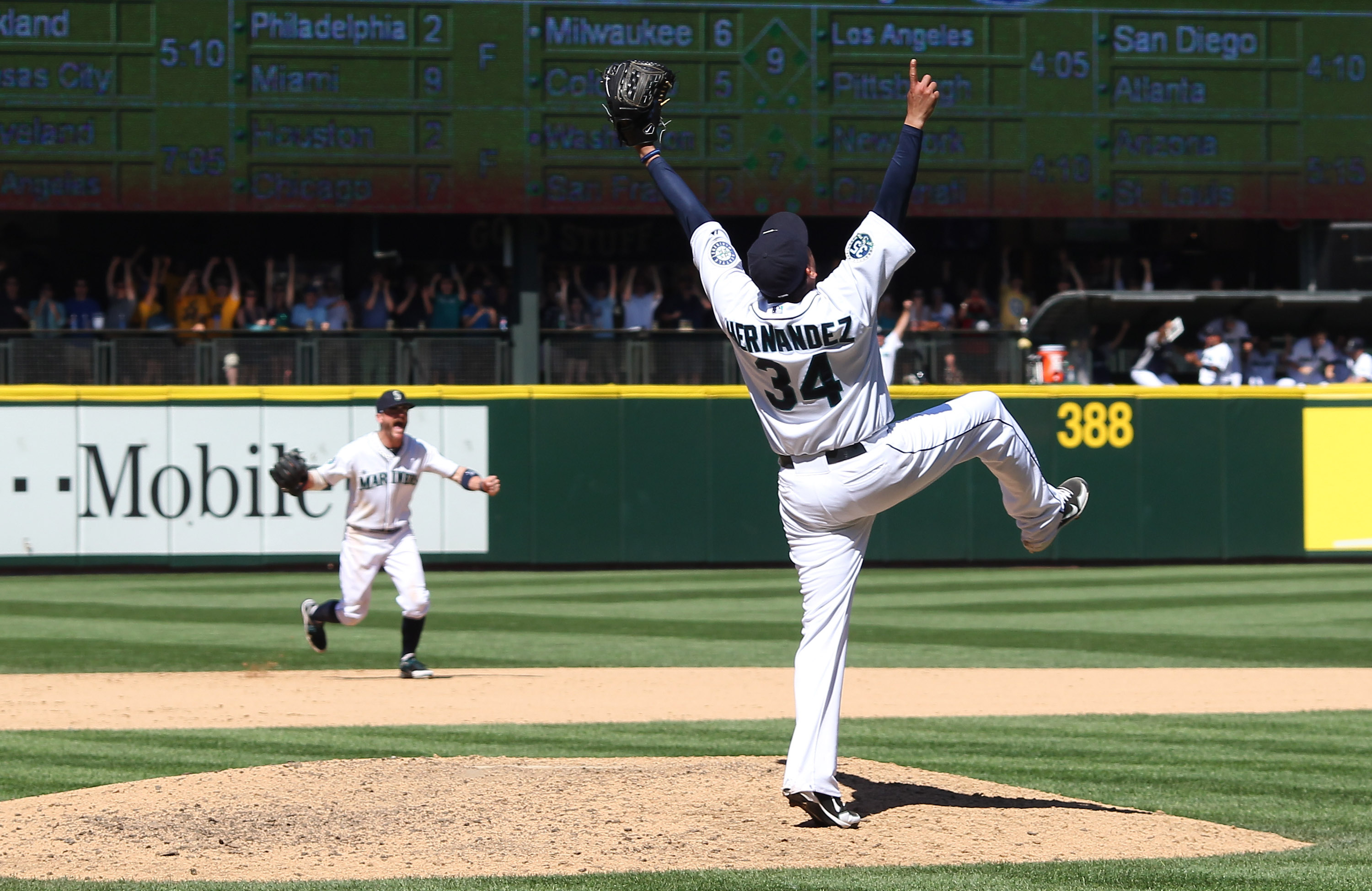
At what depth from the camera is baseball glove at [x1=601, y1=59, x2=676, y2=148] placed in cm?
553

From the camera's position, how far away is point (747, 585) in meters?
16.7

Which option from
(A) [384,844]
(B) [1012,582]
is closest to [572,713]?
(A) [384,844]

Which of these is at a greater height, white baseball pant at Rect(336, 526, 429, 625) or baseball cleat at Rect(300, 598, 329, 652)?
white baseball pant at Rect(336, 526, 429, 625)

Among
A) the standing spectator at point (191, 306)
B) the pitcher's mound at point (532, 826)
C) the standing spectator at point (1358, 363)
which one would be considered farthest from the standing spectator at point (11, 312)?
the standing spectator at point (1358, 363)

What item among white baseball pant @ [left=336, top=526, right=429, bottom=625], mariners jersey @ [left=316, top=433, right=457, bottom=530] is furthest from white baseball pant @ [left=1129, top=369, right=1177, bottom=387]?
white baseball pant @ [left=336, top=526, right=429, bottom=625]

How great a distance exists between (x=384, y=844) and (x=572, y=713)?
3.68m

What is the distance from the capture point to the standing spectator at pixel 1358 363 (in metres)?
19.8

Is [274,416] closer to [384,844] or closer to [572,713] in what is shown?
[572,713]

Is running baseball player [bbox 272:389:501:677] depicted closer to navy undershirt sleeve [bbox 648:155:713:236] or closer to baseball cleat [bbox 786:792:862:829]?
navy undershirt sleeve [bbox 648:155:713:236]

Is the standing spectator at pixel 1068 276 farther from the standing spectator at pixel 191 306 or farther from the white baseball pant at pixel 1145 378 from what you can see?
the standing spectator at pixel 191 306

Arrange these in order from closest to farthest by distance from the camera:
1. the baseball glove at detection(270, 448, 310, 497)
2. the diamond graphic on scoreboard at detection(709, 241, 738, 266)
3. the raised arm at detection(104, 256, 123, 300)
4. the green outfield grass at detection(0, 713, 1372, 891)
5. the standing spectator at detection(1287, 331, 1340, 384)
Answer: the green outfield grass at detection(0, 713, 1372, 891) → the diamond graphic on scoreboard at detection(709, 241, 738, 266) → the baseball glove at detection(270, 448, 310, 497) → the raised arm at detection(104, 256, 123, 300) → the standing spectator at detection(1287, 331, 1340, 384)

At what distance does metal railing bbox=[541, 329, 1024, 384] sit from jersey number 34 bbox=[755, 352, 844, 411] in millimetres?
12872

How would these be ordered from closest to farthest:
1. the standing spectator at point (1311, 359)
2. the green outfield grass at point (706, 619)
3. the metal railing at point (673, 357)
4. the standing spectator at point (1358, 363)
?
1. the green outfield grass at point (706, 619)
2. the metal railing at point (673, 357)
3. the standing spectator at point (1358, 363)
4. the standing spectator at point (1311, 359)

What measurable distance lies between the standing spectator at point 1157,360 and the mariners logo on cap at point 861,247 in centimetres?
1458
